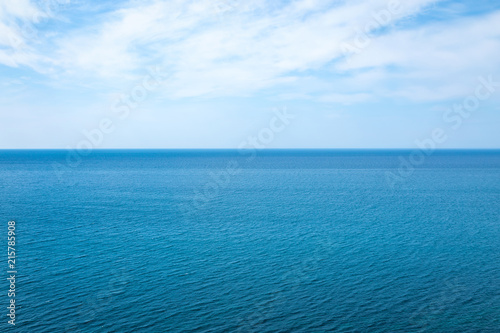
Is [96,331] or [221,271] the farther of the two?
[221,271]

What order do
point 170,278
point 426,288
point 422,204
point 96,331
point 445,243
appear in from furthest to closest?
point 422,204
point 445,243
point 170,278
point 426,288
point 96,331

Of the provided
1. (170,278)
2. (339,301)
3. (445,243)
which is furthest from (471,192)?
(170,278)

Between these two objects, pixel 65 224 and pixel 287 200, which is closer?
pixel 65 224

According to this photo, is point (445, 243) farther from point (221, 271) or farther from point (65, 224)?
point (65, 224)

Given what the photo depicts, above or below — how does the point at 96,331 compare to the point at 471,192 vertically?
below

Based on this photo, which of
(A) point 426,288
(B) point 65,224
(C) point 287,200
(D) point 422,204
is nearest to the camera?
(A) point 426,288

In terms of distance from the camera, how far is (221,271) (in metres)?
38.4

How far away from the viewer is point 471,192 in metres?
94.8

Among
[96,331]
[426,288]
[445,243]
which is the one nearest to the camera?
[96,331]

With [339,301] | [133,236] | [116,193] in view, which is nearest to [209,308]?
[339,301]

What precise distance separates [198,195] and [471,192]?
6830 centimetres

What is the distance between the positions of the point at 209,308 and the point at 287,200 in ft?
176

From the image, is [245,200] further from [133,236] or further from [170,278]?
[170,278]

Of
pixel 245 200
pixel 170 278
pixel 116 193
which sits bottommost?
pixel 170 278
